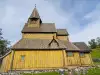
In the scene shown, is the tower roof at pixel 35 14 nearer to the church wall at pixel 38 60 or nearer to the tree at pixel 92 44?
the church wall at pixel 38 60

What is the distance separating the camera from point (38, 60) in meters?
38.9

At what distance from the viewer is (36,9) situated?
49.1m

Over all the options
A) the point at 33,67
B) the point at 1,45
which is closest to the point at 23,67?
the point at 33,67

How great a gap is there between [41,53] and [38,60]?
163cm

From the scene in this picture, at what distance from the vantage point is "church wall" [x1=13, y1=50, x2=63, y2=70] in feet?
126

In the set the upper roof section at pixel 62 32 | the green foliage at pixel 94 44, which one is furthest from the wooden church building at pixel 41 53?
the green foliage at pixel 94 44

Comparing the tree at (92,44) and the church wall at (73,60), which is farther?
the tree at (92,44)

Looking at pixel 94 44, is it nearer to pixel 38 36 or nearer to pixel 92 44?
pixel 92 44

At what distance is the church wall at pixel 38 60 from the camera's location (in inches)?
1513

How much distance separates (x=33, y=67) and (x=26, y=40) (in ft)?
23.8

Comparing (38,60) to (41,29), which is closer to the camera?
(38,60)

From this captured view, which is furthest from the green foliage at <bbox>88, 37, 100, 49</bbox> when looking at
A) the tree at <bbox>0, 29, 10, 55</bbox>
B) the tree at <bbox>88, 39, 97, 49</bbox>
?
the tree at <bbox>0, 29, 10, 55</bbox>

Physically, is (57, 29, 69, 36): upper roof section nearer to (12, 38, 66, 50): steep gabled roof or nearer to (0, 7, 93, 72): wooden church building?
(0, 7, 93, 72): wooden church building

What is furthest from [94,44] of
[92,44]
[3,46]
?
[3,46]
